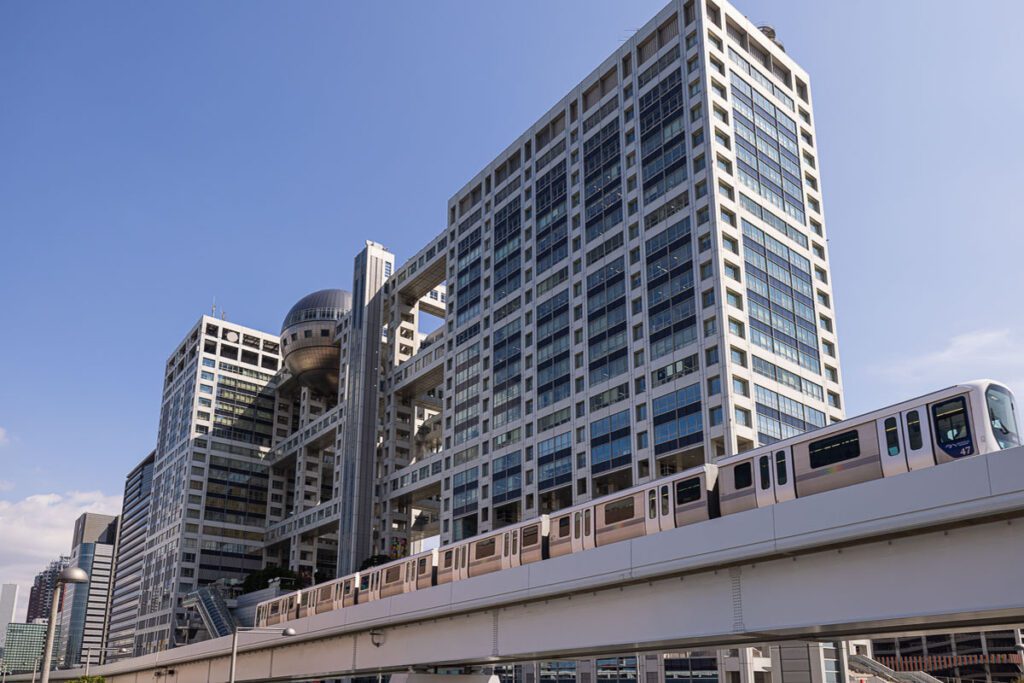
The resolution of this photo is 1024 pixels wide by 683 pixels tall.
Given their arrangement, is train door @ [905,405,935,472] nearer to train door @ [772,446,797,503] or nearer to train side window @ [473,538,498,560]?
A: train door @ [772,446,797,503]

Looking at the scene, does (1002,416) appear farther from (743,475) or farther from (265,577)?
(265,577)

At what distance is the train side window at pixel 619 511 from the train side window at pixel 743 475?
4.55m

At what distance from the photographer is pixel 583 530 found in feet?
118

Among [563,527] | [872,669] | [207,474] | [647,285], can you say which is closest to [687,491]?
[563,527]

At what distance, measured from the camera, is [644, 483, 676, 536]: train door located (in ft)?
107

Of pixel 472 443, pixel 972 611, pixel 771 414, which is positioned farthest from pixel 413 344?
pixel 972 611

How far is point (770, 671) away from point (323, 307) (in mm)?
102718

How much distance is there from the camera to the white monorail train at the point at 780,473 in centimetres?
2608

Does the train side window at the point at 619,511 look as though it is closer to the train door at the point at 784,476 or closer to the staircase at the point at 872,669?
the train door at the point at 784,476

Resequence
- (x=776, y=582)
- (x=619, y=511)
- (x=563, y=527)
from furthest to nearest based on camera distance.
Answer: (x=563, y=527)
(x=619, y=511)
(x=776, y=582)

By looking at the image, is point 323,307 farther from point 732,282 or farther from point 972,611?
point 972,611

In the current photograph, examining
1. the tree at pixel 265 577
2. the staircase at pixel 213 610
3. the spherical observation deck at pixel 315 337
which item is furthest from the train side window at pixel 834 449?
the spherical observation deck at pixel 315 337

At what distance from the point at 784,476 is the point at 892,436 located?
3.77m

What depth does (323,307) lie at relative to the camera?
493 feet
